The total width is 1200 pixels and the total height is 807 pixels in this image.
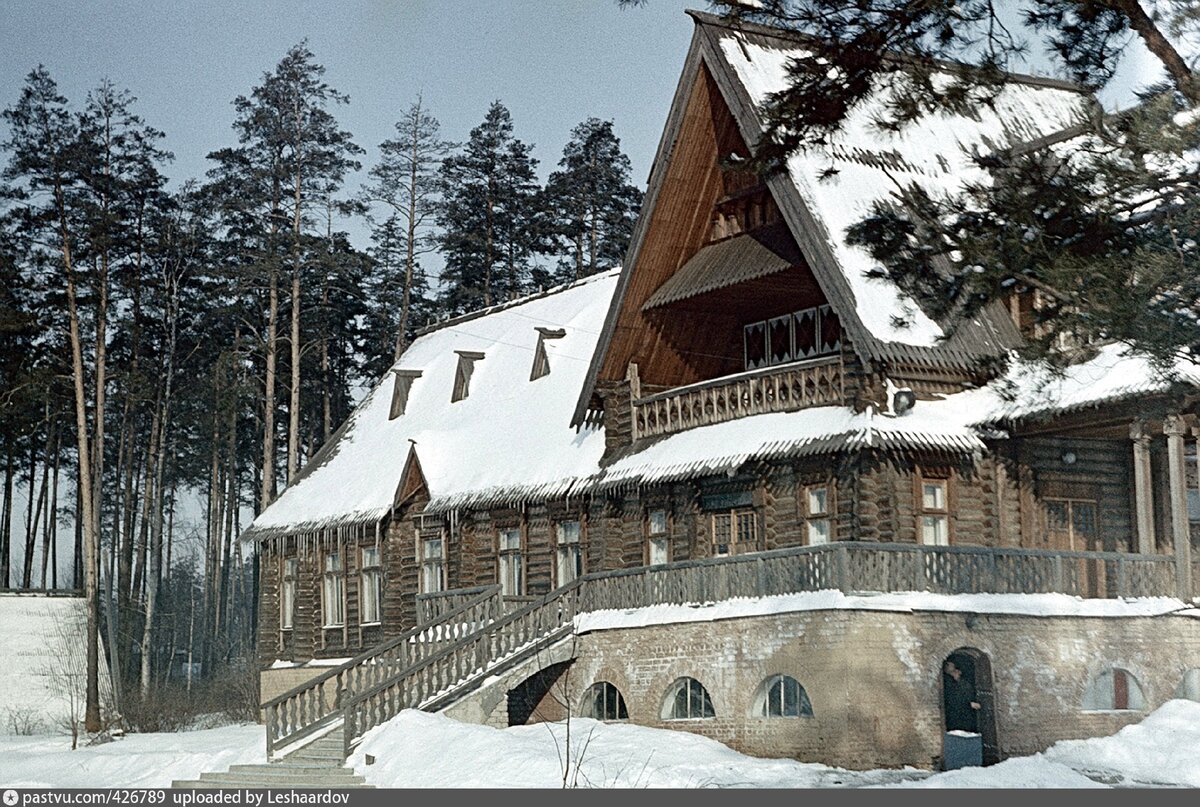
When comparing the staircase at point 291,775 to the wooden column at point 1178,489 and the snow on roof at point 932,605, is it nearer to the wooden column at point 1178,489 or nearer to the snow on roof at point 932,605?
the snow on roof at point 932,605

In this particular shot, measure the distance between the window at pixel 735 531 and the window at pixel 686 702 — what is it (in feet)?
10.1

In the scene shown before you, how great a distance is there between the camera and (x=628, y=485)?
1179 inches

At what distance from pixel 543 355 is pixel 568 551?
20.0 feet

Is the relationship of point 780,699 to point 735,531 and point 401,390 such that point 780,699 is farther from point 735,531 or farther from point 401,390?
point 401,390

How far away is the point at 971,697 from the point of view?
25875 millimetres

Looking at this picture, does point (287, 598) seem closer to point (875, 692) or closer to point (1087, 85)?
point (875, 692)

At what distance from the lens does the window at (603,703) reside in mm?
27609

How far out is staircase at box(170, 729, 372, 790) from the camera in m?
23.9

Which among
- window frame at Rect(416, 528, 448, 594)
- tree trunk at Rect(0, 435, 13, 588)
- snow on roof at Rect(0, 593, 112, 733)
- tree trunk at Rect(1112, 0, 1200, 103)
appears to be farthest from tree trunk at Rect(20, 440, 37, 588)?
tree trunk at Rect(1112, 0, 1200, 103)

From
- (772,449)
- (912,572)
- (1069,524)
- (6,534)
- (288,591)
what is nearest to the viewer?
(912,572)

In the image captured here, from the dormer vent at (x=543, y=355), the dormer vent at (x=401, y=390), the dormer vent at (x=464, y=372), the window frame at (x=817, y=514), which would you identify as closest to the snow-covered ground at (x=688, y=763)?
the window frame at (x=817, y=514)

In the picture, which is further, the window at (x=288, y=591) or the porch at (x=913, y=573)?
the window at (x=288, y=591)

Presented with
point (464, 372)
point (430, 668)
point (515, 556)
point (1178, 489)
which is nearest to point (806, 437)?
point (1178, 489)

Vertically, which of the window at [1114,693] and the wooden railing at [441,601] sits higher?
the wooden railing at [441,601]
